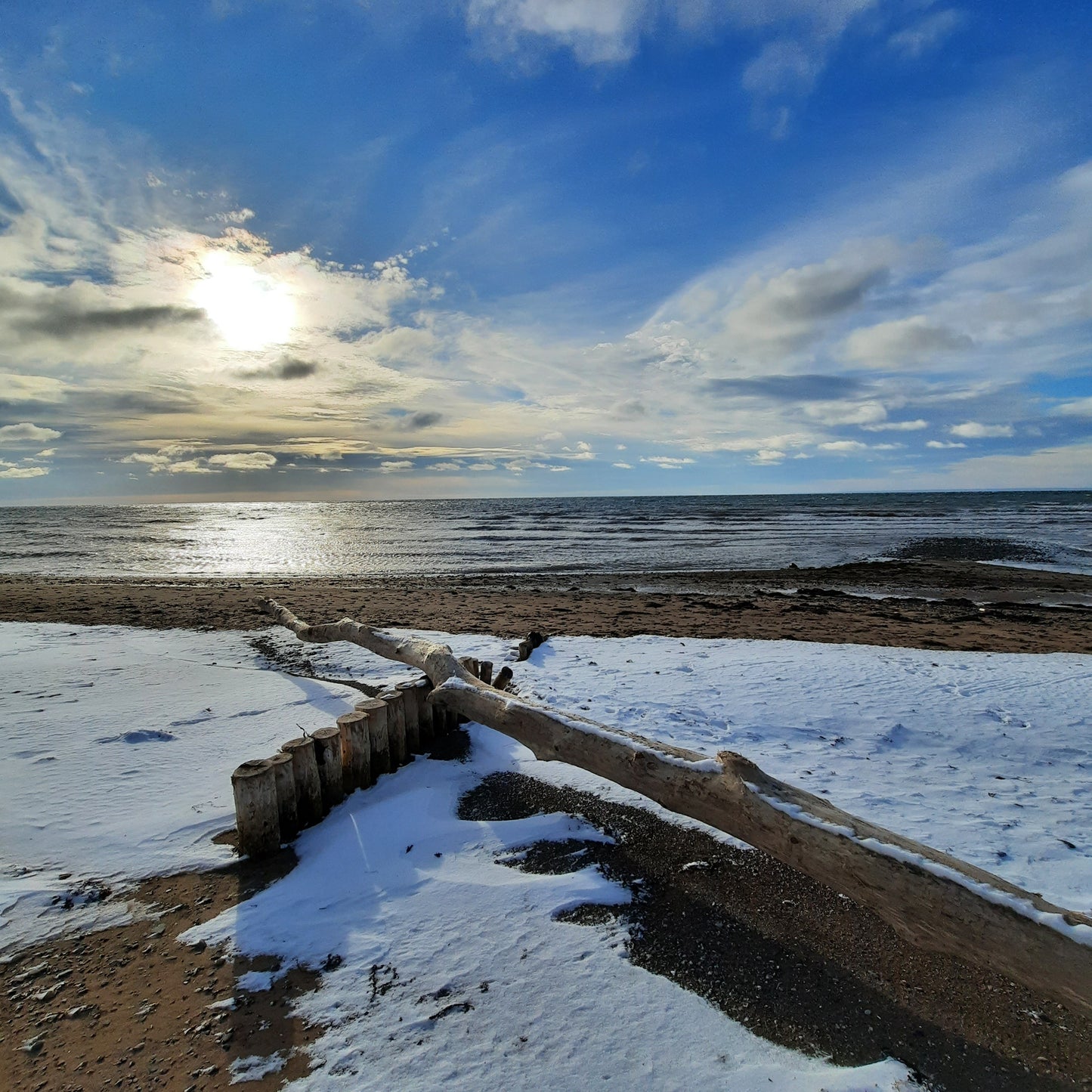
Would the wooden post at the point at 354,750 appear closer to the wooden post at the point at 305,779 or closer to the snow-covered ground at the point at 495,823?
the snow-covered ground at the point at 495,823

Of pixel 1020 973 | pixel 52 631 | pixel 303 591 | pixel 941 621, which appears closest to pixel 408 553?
pixel 303 591

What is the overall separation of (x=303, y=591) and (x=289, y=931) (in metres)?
15.8

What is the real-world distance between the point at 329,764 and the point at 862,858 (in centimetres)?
393

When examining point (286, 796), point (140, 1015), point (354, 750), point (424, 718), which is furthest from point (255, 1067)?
point (424, 718)

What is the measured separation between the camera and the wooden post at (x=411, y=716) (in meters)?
5.79

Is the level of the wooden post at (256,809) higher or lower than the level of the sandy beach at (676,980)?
higher

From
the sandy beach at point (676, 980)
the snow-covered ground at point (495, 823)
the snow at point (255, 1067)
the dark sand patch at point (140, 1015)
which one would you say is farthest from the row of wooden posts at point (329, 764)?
Answer: the snow at point (255, 1067)

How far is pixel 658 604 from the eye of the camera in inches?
604

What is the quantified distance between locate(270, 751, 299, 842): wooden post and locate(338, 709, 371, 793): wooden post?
0.57 meters

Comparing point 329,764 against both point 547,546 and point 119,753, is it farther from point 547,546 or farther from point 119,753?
point 547,546

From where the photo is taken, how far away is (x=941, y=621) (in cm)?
1270

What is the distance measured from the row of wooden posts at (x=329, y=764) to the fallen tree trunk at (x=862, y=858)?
4.98ft

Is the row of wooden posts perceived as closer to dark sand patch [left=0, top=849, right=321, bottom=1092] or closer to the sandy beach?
the sandy beach

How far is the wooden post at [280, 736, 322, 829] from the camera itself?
175 inches
